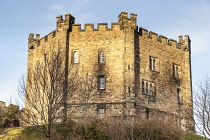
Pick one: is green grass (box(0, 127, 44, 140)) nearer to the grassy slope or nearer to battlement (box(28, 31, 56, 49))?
the grassy slope

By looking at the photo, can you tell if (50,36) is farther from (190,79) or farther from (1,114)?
(190,79)

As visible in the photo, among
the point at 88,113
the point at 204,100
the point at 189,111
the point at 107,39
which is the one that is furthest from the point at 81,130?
the point at 189,111

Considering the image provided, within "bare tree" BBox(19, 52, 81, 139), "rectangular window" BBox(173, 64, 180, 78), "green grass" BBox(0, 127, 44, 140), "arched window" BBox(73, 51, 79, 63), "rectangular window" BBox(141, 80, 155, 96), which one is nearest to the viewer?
"bare tree" BBox(19, 52, 81, 139)

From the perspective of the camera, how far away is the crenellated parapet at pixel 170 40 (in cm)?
3928

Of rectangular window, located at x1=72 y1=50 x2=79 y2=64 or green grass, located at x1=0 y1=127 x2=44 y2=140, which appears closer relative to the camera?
green grass, located at x1=0 y1=127 x2=44 y2=140

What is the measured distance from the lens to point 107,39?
37781 millimetres

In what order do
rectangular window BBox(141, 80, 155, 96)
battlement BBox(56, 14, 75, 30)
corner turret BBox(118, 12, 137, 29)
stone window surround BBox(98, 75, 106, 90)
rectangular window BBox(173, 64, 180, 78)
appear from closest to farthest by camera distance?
stone window surround BBox(98, 75, 106, 90), rectangular window BBox(141, 80, 155, 96), corner turret BBox(118, 12, 137, 29), battlement BBox(56, 14, 75, 30), rectangular window BBox(173, 64, 180, 78)

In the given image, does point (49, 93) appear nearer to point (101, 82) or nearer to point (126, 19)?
point (101, 82)

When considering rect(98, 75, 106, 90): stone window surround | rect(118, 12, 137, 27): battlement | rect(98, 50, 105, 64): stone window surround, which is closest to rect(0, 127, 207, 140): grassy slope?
rect(98, 75, 106, 90): stone window surround

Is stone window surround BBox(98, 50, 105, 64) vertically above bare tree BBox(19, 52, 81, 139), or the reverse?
stone window surround BBox(98, 50, 105, 64)

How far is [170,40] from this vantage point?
41.2 meters

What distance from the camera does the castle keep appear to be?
3616cm

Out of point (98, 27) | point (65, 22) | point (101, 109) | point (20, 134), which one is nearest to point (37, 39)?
point (65, 22)

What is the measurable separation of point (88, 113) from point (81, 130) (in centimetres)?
663
